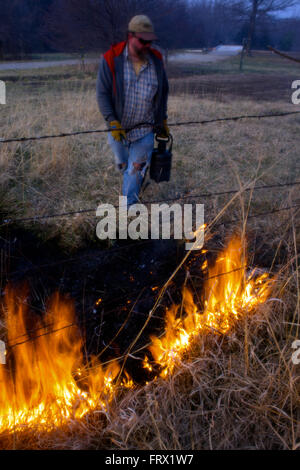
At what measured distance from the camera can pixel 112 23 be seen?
11508 millimetres

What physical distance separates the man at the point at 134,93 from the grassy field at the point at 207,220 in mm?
798

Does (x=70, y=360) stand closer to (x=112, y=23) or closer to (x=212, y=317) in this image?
(x=212, y=317)

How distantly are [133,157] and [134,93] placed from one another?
2.03 feet

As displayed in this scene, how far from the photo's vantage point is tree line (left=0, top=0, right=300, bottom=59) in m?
11.6

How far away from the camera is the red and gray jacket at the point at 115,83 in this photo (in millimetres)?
2771

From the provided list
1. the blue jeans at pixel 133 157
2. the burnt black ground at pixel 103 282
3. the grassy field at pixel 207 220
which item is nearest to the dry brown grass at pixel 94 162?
the grassy field at pixel 207 220

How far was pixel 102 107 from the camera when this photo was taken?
9.75 feet

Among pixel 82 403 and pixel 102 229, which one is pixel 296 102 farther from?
pixel 82 403

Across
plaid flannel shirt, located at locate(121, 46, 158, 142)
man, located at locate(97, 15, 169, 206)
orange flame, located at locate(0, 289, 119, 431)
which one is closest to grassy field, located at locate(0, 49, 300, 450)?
orange flame, located at locate(0, 289, 119, 431)

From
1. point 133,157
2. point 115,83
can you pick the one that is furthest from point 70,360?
point 115,83

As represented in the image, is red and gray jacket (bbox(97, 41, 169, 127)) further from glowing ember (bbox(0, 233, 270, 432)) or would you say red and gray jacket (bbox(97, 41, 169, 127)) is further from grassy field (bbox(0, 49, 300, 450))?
glowing ember (bbox(0, 233, 270, 432))

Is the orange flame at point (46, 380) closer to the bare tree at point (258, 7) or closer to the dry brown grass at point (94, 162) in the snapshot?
the dry brown grass at point (94, 162)

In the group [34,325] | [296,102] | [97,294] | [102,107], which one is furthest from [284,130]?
[34,325]

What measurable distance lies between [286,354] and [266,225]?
1.85m
